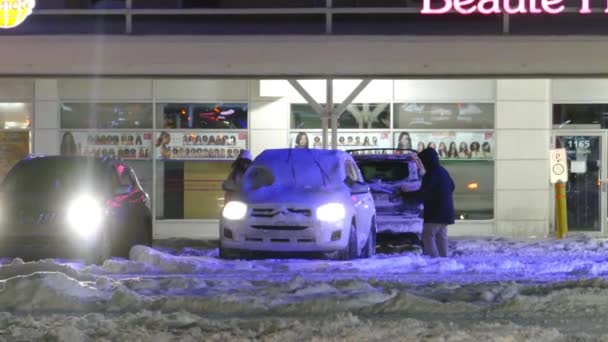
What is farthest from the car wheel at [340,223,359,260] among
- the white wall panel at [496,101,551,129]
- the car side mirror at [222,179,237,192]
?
the white wall panel at [496,101,551,129]

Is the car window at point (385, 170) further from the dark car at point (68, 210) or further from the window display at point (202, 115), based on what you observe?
the window display at point (202, 115)

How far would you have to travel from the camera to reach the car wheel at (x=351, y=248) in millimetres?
11953

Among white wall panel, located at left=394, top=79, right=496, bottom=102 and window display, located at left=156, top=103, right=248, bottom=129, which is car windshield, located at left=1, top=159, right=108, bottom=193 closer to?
window display, located at left=156, top=103, right=248, bottom=129

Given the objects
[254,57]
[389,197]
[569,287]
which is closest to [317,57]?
[254,57]

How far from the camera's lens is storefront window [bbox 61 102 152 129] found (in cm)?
1888

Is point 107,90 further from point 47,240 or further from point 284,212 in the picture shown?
point 284,212

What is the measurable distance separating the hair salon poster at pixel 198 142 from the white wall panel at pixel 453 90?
3.65 meters

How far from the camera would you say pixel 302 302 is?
8164 millimetres

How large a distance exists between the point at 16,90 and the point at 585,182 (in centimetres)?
1221

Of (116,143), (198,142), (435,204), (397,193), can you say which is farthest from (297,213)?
(116,143)

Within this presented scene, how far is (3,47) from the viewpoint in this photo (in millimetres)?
14750

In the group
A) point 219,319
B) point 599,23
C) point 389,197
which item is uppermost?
point 599,23

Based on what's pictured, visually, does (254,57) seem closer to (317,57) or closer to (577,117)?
(317,57)

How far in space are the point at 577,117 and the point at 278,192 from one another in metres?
9.17
